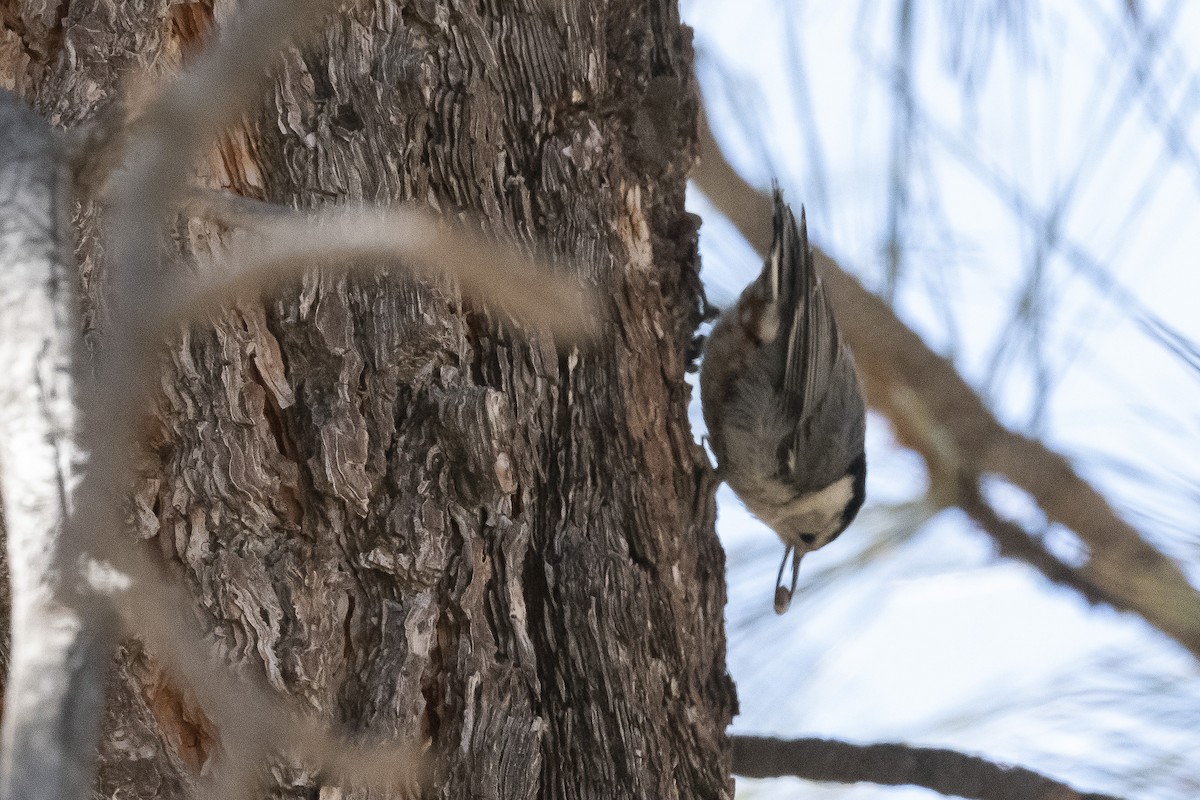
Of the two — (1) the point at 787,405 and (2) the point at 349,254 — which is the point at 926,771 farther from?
(2) the point at 349,254

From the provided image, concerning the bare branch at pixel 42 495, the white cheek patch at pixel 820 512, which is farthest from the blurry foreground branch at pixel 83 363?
the white cheek patch at pixel 820 512

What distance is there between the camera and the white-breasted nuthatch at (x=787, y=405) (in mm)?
2051

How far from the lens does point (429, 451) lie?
1.38m

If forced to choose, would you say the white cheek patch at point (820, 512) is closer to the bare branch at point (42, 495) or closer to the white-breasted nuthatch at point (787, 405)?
the white-breasted nuthatch at point (787, 405)

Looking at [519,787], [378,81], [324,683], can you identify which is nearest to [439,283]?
[378,81]

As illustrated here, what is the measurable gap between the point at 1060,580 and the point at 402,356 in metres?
1.06

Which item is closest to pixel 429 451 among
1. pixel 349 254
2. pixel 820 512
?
pixel 349 254

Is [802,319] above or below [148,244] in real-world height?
above

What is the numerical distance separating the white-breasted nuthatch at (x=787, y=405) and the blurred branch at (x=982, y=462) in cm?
6

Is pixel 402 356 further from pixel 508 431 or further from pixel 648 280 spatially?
pixel 648 280

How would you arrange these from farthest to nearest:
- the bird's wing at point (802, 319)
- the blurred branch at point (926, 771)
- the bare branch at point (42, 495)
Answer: the bird's wing at point (802, 319), the blurred branch at point (926, 771), the bare branch at point (42, 495)

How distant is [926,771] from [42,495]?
1470 millimetres

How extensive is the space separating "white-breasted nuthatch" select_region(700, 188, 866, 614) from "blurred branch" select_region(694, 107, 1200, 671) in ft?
0.20

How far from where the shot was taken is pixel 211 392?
4.33 feet
